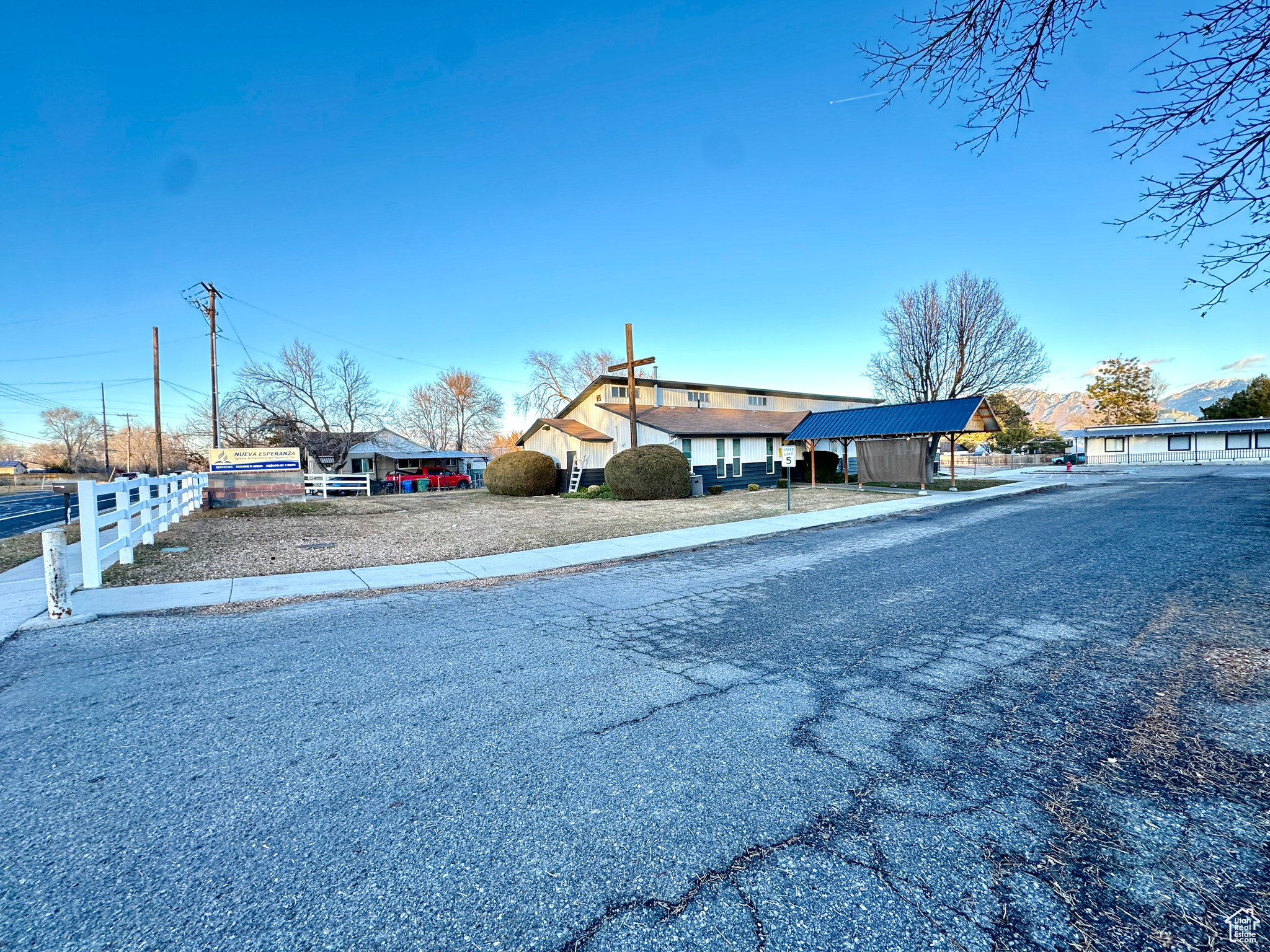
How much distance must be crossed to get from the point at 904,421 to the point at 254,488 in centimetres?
2664

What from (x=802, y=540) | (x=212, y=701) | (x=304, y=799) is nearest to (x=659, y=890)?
(x=304, y=799)

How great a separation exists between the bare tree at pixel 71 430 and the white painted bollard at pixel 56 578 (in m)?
109

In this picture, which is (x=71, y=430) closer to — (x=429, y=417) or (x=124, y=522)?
(x=429, y=417)

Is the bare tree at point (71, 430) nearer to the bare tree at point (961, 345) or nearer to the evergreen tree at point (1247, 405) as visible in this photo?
the bare tree at point (961, 345)

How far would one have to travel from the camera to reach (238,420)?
3978cm

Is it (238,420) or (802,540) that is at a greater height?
(238,420)

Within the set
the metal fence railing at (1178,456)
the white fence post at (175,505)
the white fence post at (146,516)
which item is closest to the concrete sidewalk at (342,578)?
the white fence post at (146,516)

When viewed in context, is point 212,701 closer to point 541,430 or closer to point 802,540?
point 802,540

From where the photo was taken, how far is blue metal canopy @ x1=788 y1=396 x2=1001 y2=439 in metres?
22.8

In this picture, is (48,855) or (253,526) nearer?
(48,855)

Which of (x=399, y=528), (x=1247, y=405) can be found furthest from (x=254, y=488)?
(x=1247, y=405)

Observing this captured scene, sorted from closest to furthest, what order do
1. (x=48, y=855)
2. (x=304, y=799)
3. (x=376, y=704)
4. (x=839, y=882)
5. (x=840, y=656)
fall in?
(x=839, y=882), (x=48, y=855), (x=304, y=799), (x=376, y=704), (x=840, y=656)

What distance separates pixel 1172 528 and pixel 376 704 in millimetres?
14592

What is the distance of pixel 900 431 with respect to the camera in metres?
24.0
